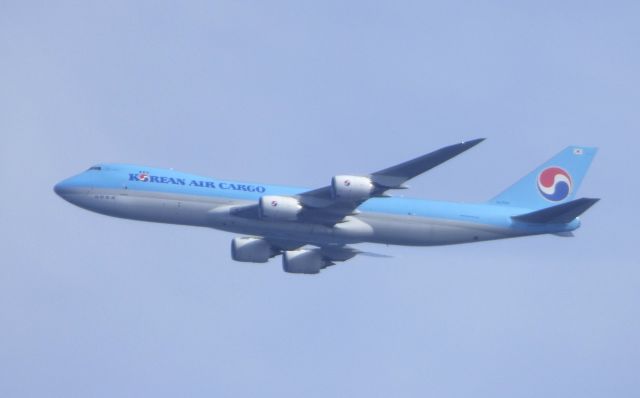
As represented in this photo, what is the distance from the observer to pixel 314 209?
6481cm

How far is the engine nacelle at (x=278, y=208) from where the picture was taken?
2507 inches

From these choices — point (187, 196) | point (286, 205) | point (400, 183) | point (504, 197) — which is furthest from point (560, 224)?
point (187, 196)

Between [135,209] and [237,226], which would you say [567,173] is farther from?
[135,209]

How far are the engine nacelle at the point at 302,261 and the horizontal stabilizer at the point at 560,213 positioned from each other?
11428 mm

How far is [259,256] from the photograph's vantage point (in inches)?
2817

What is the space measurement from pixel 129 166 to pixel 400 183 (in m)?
14.1

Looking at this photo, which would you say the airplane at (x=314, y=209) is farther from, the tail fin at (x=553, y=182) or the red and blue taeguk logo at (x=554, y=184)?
the red and blue taeguk logo at (x=554, y=184)

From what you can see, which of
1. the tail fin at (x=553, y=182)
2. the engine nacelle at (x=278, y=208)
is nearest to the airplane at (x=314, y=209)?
the engine nacelle at (x=278, y=208)

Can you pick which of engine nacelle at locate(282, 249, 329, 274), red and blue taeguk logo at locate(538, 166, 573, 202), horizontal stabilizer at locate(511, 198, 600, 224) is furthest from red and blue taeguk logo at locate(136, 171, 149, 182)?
red and blue taeguk logo at locate(538, 166, 573, 202)

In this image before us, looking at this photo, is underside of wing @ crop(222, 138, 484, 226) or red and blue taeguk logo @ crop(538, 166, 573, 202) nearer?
underside of wing @ crop(222, 138, 484, 226)

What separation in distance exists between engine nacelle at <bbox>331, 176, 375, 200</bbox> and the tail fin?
34.6 feet

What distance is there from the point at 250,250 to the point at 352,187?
34.2 ft

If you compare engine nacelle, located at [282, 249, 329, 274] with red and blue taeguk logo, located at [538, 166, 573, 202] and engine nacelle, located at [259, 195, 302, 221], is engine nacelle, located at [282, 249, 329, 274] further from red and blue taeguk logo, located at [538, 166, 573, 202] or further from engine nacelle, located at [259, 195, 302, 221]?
red and blue taeguk logo, located at [538, 166, 573, 202]

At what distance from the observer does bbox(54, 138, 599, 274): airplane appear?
64.1m
